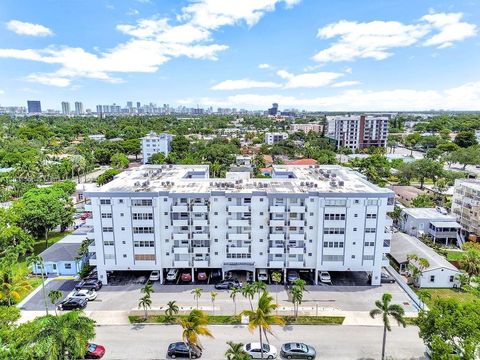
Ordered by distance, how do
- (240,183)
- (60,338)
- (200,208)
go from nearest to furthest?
1. (60,338)
2. (200,208)
3. (240,183)

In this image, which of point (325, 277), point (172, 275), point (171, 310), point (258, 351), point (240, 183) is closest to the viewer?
point (258, 351)

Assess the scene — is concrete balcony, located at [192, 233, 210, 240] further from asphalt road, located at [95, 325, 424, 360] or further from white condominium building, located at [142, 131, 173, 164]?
white condominium building, located at [142, 131, 173, 164]

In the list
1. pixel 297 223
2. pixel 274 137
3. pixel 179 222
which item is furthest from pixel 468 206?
pixel 274 137

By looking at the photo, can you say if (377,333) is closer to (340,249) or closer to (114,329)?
(340,249)

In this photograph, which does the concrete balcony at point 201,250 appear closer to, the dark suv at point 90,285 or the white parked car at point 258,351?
the dark suv at point 90,285

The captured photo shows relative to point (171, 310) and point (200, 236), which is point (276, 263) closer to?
point (200, 236)

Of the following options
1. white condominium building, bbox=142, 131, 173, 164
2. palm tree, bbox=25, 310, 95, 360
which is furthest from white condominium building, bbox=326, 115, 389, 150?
palm tree, bbox=25, 310, 95, 360
